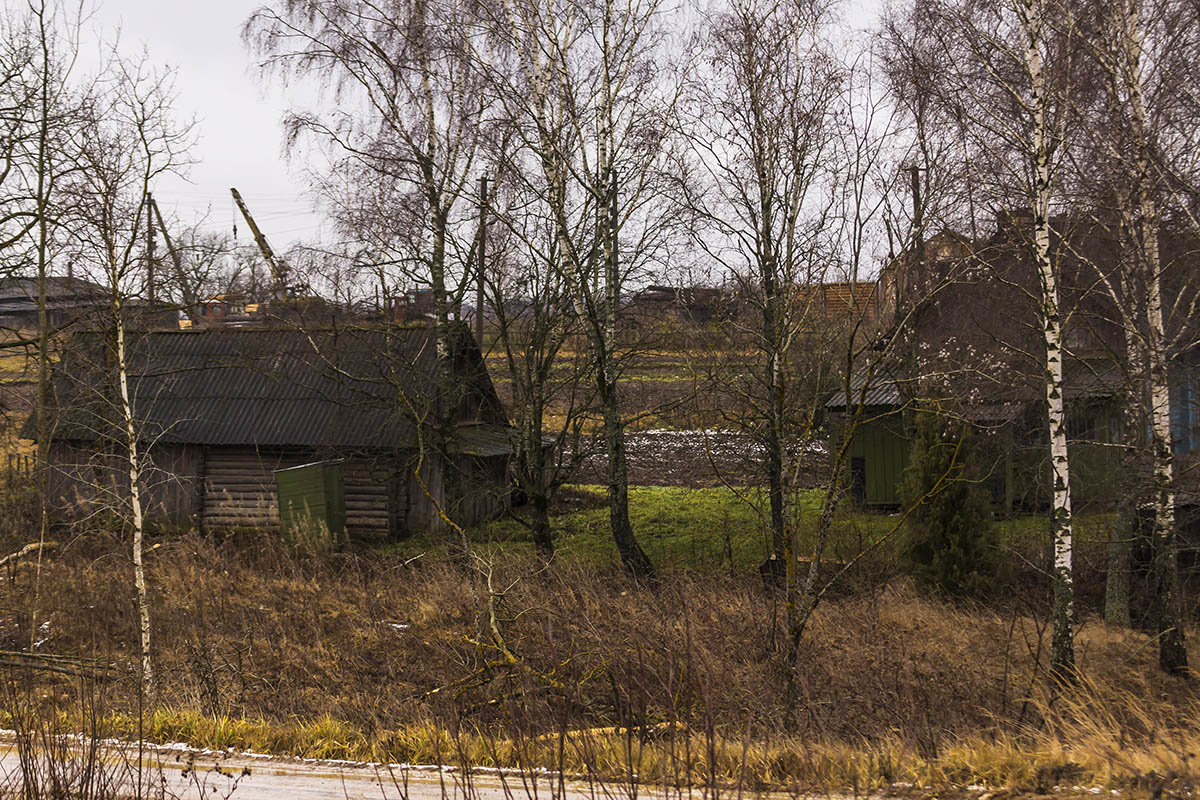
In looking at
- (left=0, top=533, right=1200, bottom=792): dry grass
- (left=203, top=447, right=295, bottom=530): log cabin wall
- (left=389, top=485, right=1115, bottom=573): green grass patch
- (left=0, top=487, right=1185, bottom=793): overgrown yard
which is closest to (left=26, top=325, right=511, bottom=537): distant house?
(left=203, top=447, right=295, bottom=530): log cabin wall

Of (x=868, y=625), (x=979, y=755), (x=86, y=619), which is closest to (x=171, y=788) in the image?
(x=979, y=755)

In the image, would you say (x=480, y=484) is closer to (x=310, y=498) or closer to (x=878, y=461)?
(x=310, y=498)

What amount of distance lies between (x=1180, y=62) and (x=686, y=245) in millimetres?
6831

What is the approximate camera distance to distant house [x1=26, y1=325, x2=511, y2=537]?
63.5 feet

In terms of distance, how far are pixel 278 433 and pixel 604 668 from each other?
13.9 metres

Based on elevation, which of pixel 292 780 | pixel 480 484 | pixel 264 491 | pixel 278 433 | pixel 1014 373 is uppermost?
pixel 1014 373

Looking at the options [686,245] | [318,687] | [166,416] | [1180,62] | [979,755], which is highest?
[1180,62]

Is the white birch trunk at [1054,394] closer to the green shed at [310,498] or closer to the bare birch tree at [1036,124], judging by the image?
the bare birch tree at [1036,124]

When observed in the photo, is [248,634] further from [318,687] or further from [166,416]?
[166,416]

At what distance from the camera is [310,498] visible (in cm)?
1784

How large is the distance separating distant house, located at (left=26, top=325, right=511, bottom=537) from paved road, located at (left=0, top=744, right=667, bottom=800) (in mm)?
12568

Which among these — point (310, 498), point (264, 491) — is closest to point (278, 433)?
point (264, 491)

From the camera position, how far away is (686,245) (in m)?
14.5

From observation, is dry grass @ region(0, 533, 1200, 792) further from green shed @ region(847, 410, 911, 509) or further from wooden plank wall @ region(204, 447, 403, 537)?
green shed @ region(847, 410, 911, 509)
